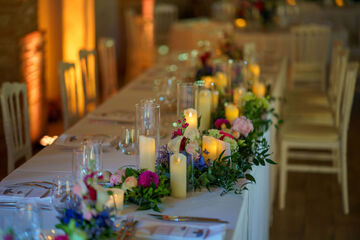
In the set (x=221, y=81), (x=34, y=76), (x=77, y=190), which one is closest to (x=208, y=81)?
(x=221, y=81)

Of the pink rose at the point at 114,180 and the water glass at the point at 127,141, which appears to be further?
the water glass at the point at 127,141

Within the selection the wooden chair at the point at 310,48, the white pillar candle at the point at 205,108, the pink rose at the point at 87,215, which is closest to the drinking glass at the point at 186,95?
the white pillar candle at the point at 205,108

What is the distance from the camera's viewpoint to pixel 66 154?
2496mm

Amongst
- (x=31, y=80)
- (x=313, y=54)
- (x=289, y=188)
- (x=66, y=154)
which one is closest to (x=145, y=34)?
(x=313, y=54)

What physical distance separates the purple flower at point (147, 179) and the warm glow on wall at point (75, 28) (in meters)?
4.80

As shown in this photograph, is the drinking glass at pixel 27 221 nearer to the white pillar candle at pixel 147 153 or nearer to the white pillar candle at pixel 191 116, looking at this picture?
the white pillar candle at pixel 147 153

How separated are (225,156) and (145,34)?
5.70 metres

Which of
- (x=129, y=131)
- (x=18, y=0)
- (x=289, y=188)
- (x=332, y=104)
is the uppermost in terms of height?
(x=18, y=0)

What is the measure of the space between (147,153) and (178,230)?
400 mm

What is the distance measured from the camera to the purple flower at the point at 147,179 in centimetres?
183

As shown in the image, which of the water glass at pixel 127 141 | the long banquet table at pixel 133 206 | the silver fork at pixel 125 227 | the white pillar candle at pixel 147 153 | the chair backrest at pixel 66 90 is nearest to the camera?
the silver fork at pixel 125 227

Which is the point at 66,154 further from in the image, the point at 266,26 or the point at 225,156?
the point at 266,26

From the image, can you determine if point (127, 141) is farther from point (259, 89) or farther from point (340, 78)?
point (340, 78)

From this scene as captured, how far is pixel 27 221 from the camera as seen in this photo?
143 centimetres
